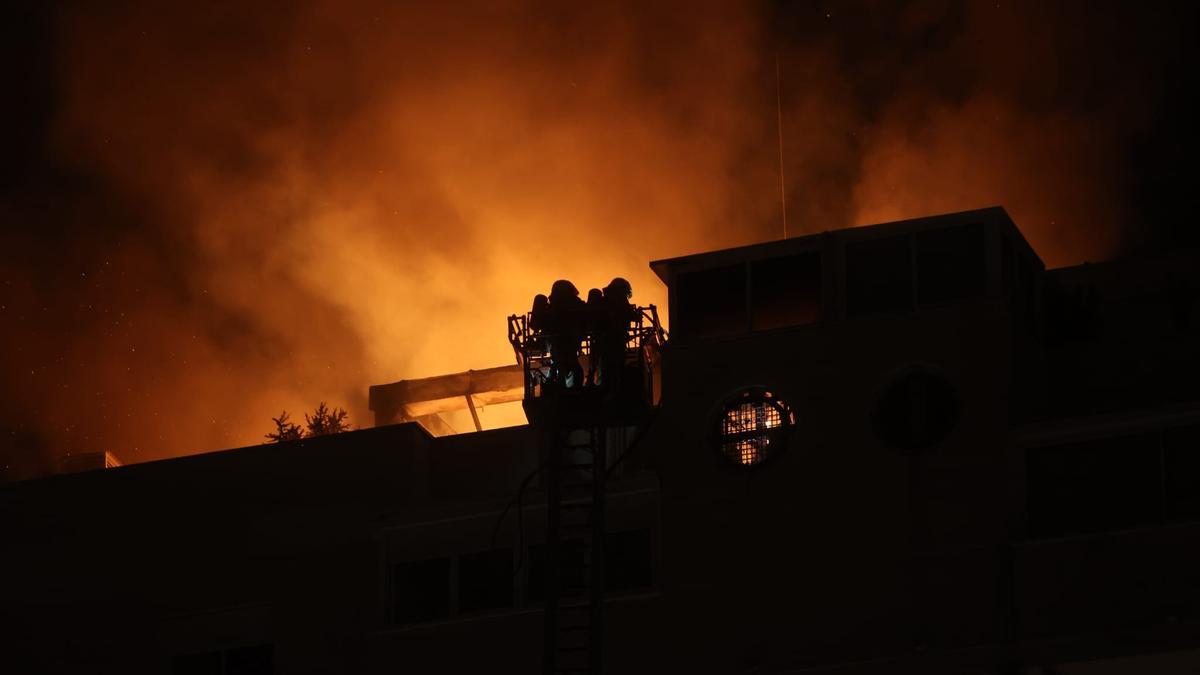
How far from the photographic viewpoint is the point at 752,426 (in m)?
21.3

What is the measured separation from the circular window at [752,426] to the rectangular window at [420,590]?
395cm

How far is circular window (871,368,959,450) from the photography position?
66.9ft

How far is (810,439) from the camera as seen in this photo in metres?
21.0

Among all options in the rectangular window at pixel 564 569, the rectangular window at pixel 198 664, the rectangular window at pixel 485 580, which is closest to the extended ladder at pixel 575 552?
the rectangular window at pixel 564 569

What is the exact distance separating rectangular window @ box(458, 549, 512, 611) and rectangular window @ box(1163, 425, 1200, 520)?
7869mm

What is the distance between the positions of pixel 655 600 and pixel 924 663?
11.7ft

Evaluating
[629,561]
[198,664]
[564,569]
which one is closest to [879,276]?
[629,561]

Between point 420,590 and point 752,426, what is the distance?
477 cm

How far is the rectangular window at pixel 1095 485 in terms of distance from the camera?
18984mm

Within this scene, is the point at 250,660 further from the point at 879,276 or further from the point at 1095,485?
the point at 1095,485

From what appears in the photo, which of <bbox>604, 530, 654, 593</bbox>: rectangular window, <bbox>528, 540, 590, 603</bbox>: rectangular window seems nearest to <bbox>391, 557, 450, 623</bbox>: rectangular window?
<bbox>528, 540, 590, 603</bbox>: rectangular window

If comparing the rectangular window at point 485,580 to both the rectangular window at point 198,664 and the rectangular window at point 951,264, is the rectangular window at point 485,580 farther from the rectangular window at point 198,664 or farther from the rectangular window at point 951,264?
the rectangular window at point 951,264

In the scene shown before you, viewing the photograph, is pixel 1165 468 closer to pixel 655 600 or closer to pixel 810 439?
pixel 810 439

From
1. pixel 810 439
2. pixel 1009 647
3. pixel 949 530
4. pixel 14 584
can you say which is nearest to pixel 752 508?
pixel 810 439
